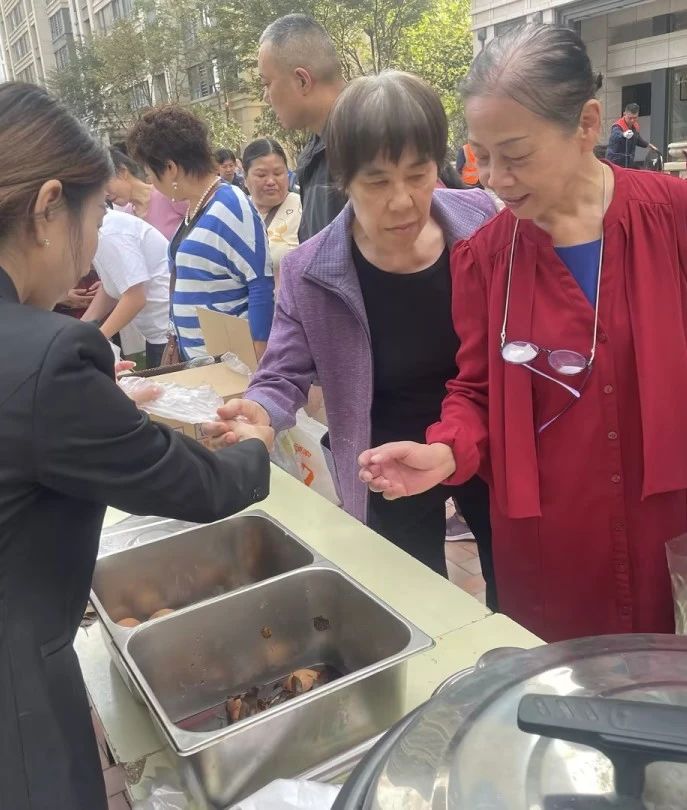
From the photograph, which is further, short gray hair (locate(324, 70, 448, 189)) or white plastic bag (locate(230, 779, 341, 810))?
short gray hair (locate(324, 70, 448, 189))

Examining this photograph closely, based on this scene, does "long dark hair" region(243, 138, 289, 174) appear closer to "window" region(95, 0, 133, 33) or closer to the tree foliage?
the tree foliage

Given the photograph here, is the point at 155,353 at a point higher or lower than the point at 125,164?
lower

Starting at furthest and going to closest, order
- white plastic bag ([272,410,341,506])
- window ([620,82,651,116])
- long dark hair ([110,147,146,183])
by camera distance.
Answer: window ([620,82,651,116])
long dark hair ([110,147,146,183])
white plastic bag ([272,410,341,506])

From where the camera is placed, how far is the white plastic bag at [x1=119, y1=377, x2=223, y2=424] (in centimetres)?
183

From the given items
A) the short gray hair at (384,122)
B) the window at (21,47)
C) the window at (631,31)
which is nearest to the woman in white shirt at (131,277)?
the short gray hair at (384,122)

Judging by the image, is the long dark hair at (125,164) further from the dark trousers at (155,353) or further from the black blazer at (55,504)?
the black blazer at (55,504)

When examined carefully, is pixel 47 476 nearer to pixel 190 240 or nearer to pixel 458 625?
pixel 458 625

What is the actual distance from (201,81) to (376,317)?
26950 millimetres

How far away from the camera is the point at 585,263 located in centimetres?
136

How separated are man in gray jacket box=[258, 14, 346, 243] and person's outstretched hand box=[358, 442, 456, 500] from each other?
1.36 meters

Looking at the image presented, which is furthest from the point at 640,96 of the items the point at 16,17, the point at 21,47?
the point at 16,17

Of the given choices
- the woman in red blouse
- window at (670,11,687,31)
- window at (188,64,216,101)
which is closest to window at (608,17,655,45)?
window at (670,11,687,31)

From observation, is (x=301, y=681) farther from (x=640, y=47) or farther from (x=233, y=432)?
(x=640, y=47)

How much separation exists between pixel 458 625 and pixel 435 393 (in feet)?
2.31
